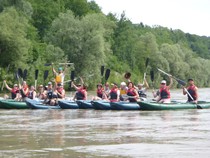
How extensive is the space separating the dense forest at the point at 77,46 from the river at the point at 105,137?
22.6 m

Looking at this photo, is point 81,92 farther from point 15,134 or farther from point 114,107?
point 15,134

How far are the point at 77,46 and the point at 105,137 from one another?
37332mm

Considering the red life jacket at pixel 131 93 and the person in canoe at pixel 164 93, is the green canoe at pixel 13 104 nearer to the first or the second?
the red life jacket at pixel 131 93

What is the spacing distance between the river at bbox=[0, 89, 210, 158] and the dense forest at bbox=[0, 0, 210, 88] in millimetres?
22649

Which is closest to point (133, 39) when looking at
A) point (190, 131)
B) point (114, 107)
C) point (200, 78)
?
point (200, 78)

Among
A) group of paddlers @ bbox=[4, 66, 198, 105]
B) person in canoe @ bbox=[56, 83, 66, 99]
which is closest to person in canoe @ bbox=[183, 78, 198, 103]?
group of paddlers @ bbox=[4, 66, 198, 105]

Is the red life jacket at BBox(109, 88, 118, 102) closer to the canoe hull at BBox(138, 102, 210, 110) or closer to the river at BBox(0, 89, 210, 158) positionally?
the canoe hull at BBox(138, 102, 210, 110)

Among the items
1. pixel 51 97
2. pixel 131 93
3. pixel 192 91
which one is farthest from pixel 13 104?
pixel 192 91

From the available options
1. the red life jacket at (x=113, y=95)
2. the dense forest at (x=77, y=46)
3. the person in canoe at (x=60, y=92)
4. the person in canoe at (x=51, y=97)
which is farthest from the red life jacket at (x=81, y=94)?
the dense forest at (x=77, y=46)

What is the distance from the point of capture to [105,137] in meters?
12.3

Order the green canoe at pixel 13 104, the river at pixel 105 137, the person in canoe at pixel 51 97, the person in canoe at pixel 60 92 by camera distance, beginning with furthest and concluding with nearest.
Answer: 1. the person in canoe at pixel 60 92
2. the person in canoe at pixel 51 97
3. the green canoe at pixel 13 104
4. the river at pixel 105 137

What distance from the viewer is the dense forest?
4445 cm

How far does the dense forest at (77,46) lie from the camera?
44.4 m

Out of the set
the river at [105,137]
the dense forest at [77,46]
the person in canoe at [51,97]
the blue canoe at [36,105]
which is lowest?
the river at [105,137]
